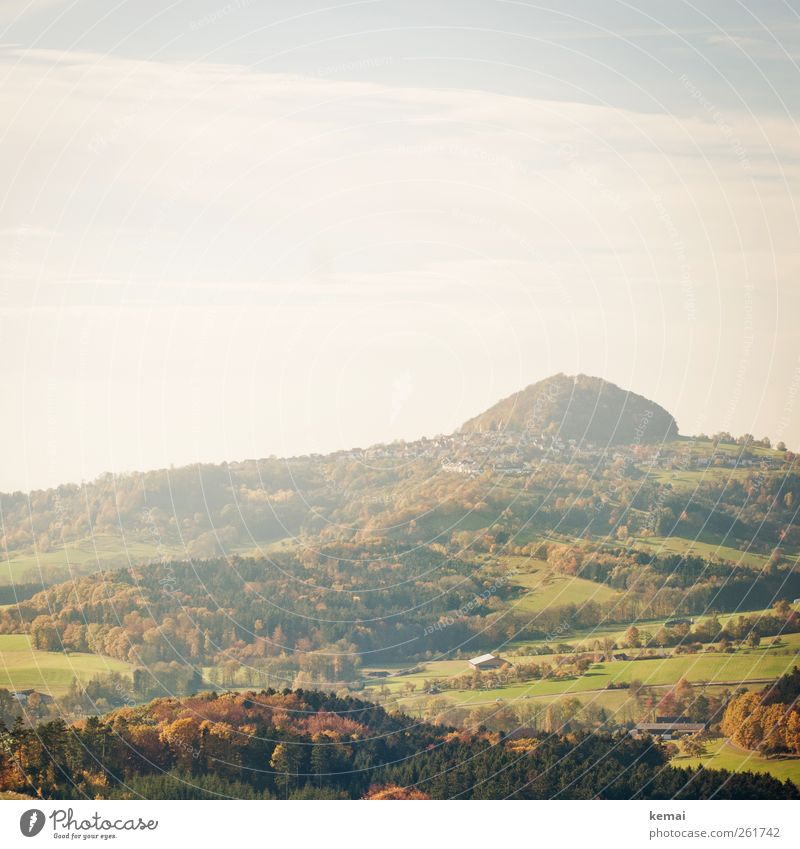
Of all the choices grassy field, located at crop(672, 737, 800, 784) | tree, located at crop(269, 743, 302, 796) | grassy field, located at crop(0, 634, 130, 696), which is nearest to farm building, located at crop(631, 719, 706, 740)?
grassy field, located at crop(672, 737, 800, 784)

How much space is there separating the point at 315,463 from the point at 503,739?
28.7m

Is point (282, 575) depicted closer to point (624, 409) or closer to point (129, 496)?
point (129, 496)

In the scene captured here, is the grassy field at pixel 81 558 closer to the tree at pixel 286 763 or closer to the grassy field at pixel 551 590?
the tree at pixel 286 763

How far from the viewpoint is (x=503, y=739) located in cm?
5028

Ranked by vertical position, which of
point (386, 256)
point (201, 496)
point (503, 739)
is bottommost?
point (503, 739)

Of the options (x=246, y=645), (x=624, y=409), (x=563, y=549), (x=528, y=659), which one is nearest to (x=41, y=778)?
(x=246, y=645)

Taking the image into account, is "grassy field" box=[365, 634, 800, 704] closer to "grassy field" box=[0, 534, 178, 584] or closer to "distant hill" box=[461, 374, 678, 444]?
"grassy field" box=[0, 534, 178, 584]

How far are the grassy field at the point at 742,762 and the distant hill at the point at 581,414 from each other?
2713 cm

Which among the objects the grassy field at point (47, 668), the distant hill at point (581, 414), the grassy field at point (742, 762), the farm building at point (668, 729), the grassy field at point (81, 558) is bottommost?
the grassy field at point (742, 762)

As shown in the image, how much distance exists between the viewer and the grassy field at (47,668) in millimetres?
55844
